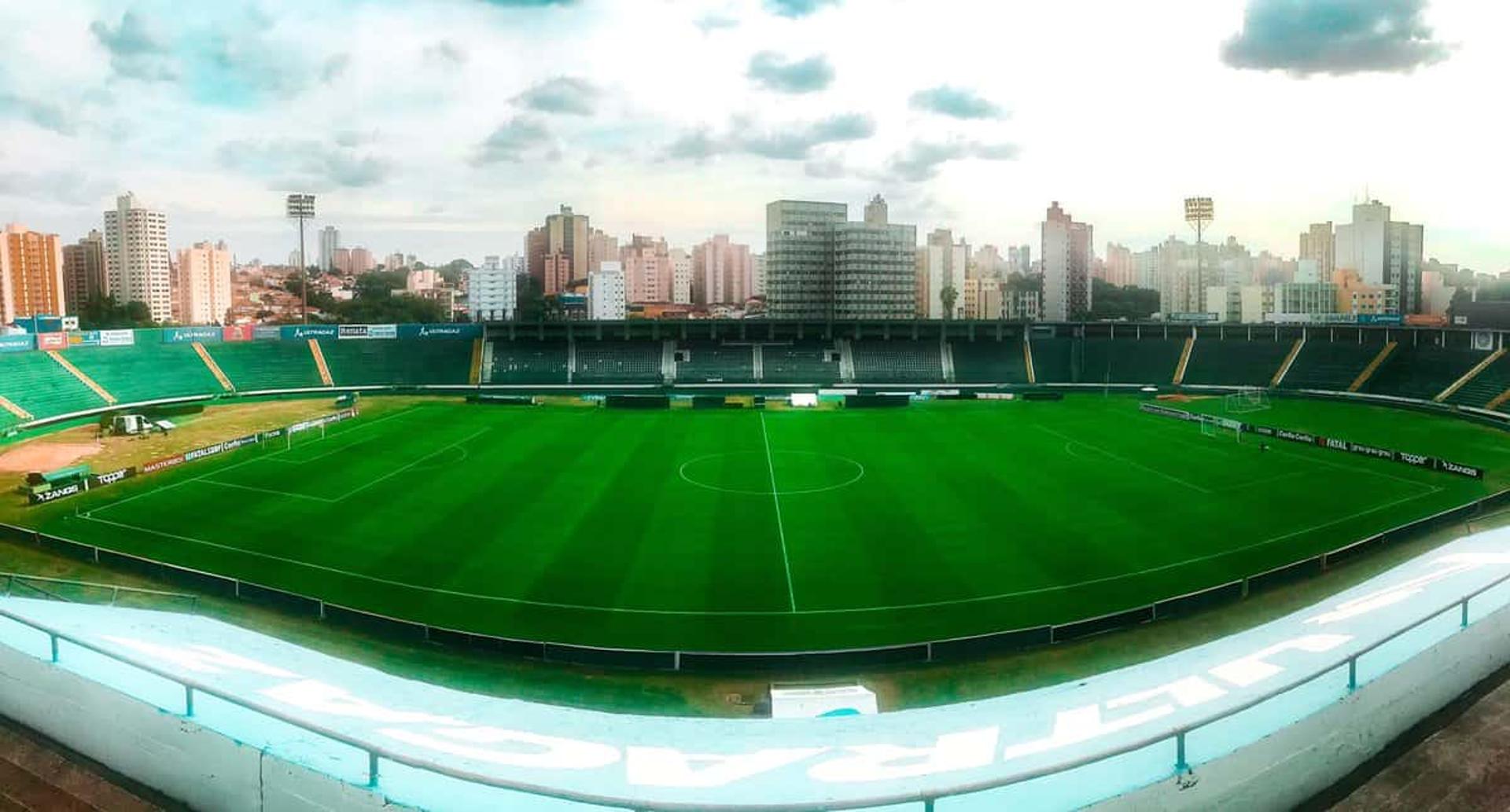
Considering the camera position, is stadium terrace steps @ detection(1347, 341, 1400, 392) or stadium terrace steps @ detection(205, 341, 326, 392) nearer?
stadium terrace steps @ detection(1347, 341, 1400, 392)

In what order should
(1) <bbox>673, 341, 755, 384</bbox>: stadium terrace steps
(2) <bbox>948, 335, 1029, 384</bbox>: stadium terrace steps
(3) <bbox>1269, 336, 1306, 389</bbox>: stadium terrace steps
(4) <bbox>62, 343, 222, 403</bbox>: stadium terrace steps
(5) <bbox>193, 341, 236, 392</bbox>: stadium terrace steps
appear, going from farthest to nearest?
(1) <bbox>673, 341, 755, 384</bbox>: stadium terrace steps < (2) <bbox>948, 335, 1029, 384</bbox>: stadium terrace steps < (3) <bbox>1269, 336, 1306, 389</bbox>: stadium terrace steps < (5) <bbox>193, 341, 236, 392</bbox>: stadium terrace steps < (4) <bbox>62, 343, 222, 403</bbox>: stadium terrace steps

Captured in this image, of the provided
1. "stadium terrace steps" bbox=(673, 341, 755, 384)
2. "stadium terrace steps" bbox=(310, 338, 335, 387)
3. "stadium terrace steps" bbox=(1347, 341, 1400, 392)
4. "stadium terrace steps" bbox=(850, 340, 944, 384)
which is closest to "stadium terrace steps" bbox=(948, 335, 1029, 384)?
"stadium terrace steps" bbox=(850, 340, 944, 384)

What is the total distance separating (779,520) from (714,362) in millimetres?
48846

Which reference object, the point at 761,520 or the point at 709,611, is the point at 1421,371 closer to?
the point at 761,520

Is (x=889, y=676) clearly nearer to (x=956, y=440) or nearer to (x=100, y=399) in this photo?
(x=956, y=440)

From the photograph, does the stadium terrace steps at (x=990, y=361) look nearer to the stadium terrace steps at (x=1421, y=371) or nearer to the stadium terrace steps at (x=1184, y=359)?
the stadium terrace steps at (x=1184, y=359)

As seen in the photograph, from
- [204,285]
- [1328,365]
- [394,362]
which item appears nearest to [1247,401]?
[1328,365]

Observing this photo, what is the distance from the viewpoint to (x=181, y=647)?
9.93 m

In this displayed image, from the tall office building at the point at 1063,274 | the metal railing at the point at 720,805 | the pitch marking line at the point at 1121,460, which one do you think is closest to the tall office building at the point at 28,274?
the pitch marking line at the point at 1121,460

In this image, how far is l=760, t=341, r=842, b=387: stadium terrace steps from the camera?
78.5 m

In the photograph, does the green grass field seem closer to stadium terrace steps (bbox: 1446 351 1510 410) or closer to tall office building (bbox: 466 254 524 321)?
stadium terrace steps (bbox: 1446 351 1510 410)

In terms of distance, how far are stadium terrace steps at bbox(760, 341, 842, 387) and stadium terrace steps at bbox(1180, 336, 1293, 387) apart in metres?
27.8

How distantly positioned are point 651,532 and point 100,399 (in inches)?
1877

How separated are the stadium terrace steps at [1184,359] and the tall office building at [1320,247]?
12197 centimetres
